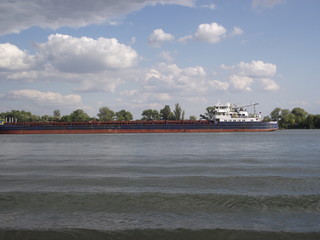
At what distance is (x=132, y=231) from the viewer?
7738 mm

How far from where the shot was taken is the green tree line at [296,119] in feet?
449

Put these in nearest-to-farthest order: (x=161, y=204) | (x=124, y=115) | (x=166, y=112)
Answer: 1. (x=161, y=204)
2. (x=166, y=112)
3. (x=124, y=115)

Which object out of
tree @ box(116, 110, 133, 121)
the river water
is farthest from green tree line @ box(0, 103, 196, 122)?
the river water

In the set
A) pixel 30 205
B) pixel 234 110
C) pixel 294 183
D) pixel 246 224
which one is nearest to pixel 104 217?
pixel 30 205

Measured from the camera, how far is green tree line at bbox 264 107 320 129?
449 feet

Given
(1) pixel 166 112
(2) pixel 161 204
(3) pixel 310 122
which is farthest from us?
(1) pixel 166 112

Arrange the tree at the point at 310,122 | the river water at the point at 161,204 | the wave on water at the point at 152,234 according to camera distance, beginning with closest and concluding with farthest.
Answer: the wave on water at the point at 152,234
the river water at the point at 161,204
the tree at the point at 310,122

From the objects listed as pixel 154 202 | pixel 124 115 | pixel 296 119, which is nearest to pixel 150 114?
pixel 124 115

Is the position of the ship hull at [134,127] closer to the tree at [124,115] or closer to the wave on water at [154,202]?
the wave on water at [154,202]

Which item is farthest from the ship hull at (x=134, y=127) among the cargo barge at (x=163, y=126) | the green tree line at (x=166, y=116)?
the green tree line at (x=166, y=116)

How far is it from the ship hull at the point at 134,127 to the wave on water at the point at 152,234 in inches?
2796

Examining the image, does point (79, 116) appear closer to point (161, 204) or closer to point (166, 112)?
point (166, 112)

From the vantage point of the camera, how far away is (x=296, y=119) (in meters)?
146

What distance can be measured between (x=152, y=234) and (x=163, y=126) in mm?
72140
